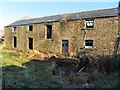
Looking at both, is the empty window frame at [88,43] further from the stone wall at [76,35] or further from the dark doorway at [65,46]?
the dark doorway at [65,46]

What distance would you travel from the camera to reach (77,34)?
2592cm

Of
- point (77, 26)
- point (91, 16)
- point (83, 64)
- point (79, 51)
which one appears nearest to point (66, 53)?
point (79, 51)

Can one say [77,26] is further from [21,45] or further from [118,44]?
[21,45]

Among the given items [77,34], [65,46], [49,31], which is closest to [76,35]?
[77,34]

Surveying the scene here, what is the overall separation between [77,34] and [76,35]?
7.7 inches

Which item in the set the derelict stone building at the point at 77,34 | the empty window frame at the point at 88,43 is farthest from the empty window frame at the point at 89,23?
the empty window frame at the point at 88,43

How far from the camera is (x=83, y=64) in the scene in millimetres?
15555

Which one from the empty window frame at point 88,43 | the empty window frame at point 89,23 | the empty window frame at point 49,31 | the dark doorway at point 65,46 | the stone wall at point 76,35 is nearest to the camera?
the stone wall at point 76,35

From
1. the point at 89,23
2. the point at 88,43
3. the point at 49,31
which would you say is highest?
the point at 89,23

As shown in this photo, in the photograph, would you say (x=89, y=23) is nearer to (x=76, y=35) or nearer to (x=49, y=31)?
(x=76, y=35)

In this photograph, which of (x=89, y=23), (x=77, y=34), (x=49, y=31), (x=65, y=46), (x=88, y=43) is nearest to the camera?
(x=88, y=43)

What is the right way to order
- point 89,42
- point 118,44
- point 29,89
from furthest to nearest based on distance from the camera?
point 89,42
point 118,44
point 29,89

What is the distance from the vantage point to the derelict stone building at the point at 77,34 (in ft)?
75.8

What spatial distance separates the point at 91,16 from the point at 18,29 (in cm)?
1573
